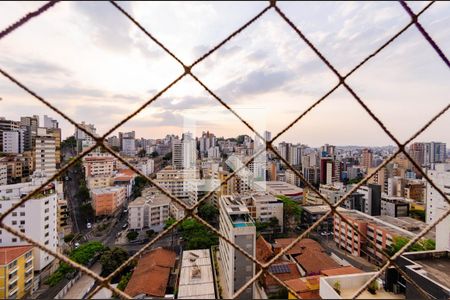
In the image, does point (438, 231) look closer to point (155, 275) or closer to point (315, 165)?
point (155, 275)

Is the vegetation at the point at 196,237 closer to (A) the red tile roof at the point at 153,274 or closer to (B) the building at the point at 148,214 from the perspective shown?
(A) the red tile roof at the point at 153,274

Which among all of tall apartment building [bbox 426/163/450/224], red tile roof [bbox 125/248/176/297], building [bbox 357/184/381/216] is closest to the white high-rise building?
red tile roof [bbox 125/248/176/297]

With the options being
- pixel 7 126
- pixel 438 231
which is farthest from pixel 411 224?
pixel 7 126

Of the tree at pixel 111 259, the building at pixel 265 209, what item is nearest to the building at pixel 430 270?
the tree at pixel 111 259

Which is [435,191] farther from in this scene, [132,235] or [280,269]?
[132,235]

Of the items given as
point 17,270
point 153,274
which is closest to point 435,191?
point 153,274

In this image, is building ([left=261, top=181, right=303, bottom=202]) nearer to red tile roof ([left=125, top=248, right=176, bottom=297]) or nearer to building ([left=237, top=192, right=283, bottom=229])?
building ([left=237, top=192, right=283, bottom=229])
